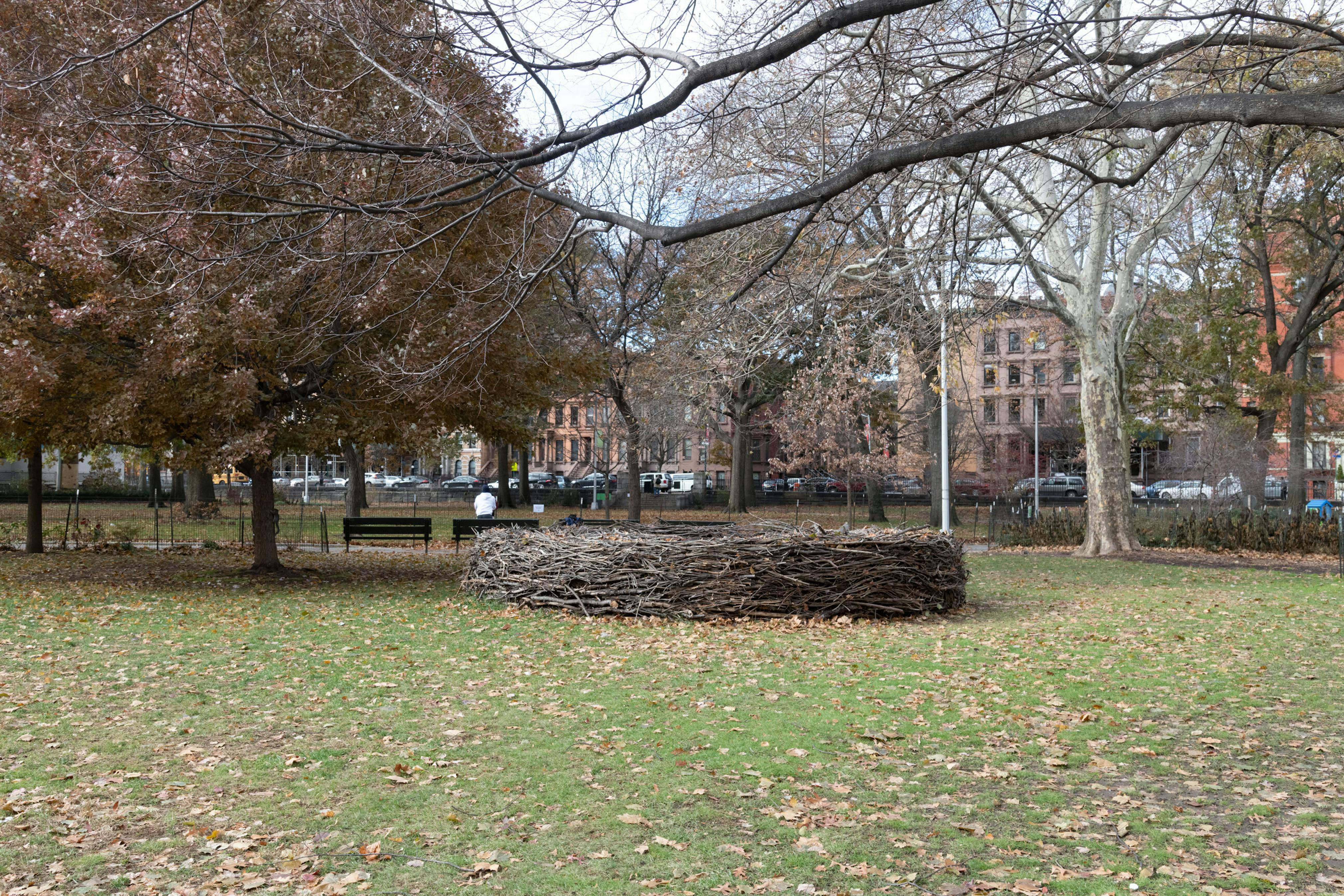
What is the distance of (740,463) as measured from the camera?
4344 cm

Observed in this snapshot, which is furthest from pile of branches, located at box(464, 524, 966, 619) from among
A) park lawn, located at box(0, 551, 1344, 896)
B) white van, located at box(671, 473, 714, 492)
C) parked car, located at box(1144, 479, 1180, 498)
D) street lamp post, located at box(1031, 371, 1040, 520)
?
white van, located at box(671, 473, 714, 492)

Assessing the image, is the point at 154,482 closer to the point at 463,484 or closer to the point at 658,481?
the point at 463,484

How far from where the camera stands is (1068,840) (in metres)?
4.70

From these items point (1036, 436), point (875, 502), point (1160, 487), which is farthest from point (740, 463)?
point (1160, 487)

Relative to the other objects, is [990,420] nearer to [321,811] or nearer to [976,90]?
[976,90]

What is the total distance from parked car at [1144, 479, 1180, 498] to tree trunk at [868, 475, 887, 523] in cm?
1690

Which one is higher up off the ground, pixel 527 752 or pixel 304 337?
pixel 304 337

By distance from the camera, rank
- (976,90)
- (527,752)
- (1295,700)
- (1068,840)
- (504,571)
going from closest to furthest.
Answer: (1068,840) < (527,752) < (1295,700) < (976,90) < (504,571)

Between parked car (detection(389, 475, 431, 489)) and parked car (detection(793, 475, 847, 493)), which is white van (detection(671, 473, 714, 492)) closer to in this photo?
parked car (detection(793, 475, 847, 493))

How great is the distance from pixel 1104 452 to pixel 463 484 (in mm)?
50384

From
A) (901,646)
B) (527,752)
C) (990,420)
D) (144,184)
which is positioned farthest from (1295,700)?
(990,420)

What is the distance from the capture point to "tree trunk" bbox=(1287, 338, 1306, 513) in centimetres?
2581

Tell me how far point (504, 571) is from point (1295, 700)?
951cm

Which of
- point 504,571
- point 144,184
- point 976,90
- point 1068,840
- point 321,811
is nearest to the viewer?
point 1068,840
